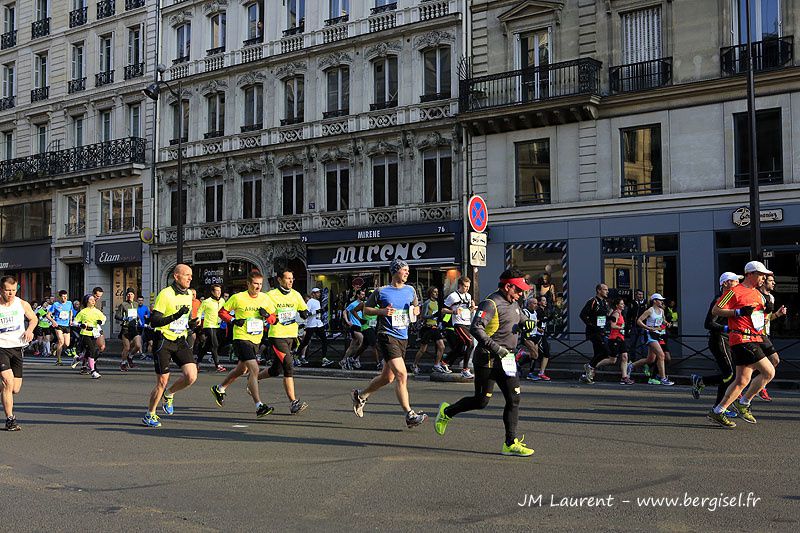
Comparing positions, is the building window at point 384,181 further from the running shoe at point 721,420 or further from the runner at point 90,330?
the running shoe at point 721,420

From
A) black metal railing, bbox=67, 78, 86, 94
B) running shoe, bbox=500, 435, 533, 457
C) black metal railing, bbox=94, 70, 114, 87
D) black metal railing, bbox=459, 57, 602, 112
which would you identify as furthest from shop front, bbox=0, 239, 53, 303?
running shoe, bbox=500, 435, 533, 457

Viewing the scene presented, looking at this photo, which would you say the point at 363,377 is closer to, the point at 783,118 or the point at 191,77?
the point at 783,118

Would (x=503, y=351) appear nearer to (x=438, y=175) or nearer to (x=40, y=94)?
(x=438, y=175)

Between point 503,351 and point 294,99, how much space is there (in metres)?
25.7

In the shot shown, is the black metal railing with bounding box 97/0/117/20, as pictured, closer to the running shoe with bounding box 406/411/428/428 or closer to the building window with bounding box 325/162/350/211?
the building window with bounding box 325/162/350/211

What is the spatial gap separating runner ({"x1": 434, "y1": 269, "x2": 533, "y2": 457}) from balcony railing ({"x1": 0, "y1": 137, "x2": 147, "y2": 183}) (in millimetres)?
30643

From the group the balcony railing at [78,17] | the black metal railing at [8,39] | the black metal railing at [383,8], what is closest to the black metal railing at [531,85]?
the black metal railing at [383,8]

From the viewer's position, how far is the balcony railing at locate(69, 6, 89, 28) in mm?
38969

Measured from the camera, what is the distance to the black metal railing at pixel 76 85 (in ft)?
128

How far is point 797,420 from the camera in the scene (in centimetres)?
1027

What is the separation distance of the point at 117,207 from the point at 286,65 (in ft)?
34.4

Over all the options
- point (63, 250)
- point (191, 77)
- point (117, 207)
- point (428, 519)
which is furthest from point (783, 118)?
point (63, 250)

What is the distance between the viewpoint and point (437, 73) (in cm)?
2842

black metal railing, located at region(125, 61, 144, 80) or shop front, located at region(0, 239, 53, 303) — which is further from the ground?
black metal railing, located at region(125, 61, 144, 80)
